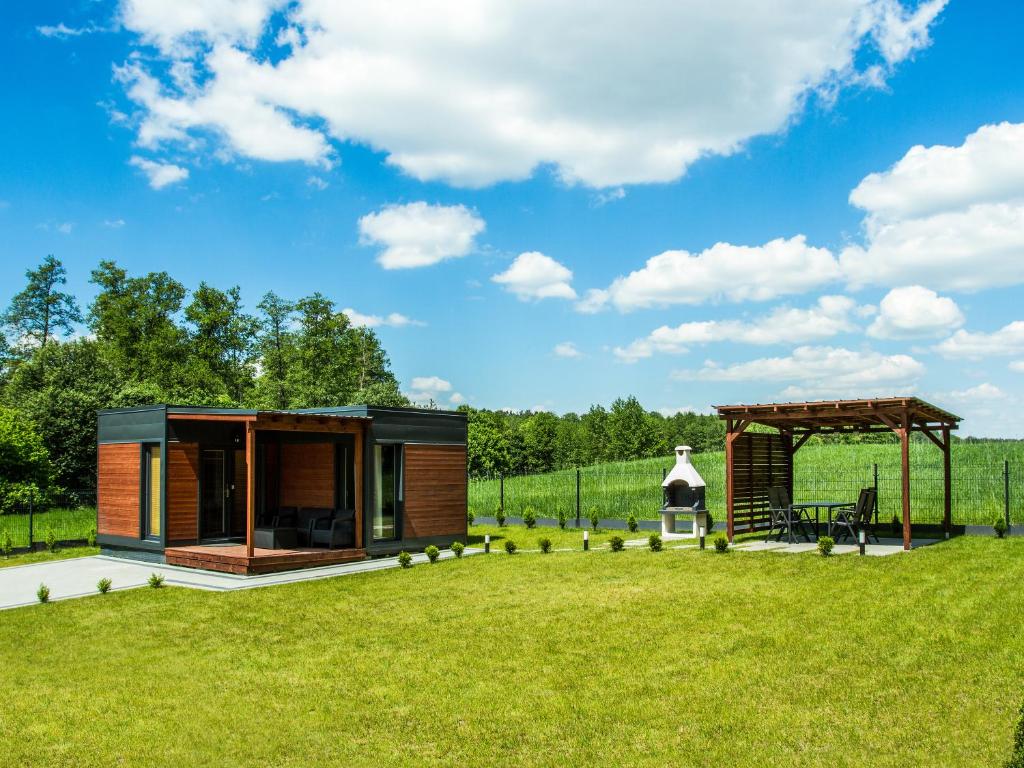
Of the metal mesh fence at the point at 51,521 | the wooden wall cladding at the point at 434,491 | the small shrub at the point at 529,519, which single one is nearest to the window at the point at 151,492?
the metal mesh fence at the point at 51,521

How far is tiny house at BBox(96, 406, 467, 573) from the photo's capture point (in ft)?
49.5

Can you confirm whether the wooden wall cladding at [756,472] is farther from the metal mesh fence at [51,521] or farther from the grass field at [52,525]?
the grass field at [52,525]

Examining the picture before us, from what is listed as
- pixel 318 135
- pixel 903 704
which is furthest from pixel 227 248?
pixel 903 704

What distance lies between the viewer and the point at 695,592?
10398 mm

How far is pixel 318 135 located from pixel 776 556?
1376cm

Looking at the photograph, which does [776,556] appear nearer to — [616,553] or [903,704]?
[616,553]

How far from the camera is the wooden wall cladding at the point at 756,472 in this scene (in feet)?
54.1

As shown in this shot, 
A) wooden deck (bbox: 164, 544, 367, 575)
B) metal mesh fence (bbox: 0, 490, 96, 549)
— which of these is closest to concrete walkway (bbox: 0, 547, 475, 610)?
wooden deck (bbox: 164, 544, 367, 575)

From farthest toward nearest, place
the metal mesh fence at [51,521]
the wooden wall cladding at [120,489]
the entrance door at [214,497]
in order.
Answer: the metal mesh fence at [51,521], the entrance door at [214,497], the wooden wall cladding at [120,489]

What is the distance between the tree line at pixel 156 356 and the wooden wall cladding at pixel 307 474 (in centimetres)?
1417

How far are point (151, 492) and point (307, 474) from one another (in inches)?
116

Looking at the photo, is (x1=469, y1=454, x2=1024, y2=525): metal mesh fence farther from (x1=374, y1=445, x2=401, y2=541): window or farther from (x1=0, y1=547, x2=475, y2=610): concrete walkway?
(x1=0, y1=547, x2=475, y2=610): concrete walkway

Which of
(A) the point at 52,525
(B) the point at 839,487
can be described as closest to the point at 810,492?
(B) the point at 839,487

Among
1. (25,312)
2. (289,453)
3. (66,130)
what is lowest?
(289,453)
